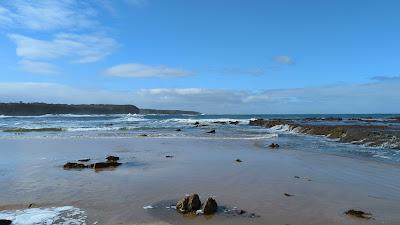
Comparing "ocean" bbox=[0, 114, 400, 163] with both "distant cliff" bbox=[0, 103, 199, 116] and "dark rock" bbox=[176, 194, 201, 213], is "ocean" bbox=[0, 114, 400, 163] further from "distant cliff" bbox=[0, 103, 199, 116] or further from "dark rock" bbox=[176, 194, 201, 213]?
"distant cliff" bbox=[0, 103, 199, 116]

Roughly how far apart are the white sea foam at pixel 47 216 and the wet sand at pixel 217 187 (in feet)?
0.77

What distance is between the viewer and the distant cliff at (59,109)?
13309cm

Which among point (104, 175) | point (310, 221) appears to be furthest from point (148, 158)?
point (310, 221)

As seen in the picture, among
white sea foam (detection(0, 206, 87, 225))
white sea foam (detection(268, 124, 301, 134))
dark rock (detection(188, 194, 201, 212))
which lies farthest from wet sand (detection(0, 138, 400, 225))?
white sea foam (detection(268, 124, 301, 134))

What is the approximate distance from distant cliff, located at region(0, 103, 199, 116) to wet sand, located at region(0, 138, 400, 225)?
5019 inches

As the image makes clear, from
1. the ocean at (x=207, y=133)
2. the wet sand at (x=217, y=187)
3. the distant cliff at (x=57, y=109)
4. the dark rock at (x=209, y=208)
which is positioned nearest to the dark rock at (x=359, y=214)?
the wet sand at (x=217, y=187)

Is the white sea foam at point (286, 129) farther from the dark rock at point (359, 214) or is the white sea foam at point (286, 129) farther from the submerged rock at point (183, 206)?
the submerged rock at point (183, 206)

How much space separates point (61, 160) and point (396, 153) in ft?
45.4

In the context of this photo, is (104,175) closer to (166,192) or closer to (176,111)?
(166,192)

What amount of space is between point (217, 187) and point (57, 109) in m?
145

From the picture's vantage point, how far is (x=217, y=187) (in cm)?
1014

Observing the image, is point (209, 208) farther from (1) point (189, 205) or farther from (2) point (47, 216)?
(2) point (47, 216)

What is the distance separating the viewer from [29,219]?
23.9 ft

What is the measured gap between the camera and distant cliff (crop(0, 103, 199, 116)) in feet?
437
